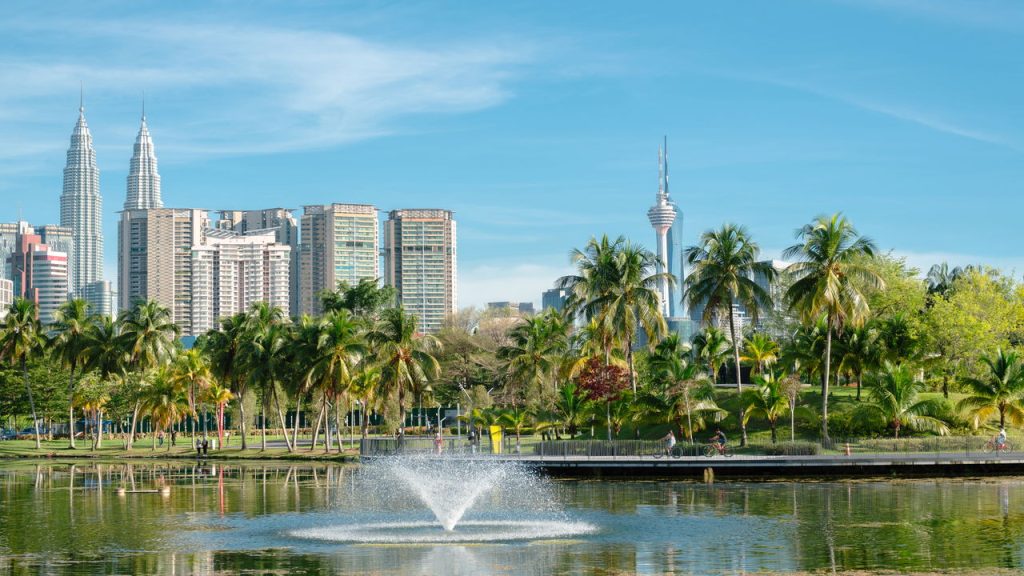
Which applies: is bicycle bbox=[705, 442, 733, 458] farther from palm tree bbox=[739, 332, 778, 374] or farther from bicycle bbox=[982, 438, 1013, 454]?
palm tree bbox=[739, 332, 778, 374]

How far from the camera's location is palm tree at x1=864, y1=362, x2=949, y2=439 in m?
74.0

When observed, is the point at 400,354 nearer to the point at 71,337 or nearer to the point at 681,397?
the point at 681,397

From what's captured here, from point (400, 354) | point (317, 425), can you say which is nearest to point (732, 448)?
point (400, 354)

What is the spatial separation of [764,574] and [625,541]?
315 inches

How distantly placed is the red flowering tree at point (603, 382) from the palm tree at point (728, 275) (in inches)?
297

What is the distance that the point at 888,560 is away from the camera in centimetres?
3416

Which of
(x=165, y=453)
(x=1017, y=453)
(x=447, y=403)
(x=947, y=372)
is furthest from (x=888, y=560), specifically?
(x=447, y=403)

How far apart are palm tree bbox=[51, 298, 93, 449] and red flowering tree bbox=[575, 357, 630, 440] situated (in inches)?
2056

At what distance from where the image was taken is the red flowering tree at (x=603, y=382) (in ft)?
Result: 272

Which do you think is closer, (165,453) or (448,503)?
(448,503)

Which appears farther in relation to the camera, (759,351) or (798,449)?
(759,351)

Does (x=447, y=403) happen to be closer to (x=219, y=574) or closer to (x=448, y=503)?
(x=448, y=503)

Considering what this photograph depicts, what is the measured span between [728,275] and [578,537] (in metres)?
47.5

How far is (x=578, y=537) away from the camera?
40469 mm
